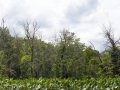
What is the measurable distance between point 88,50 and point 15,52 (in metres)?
15.3

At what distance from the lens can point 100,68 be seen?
65688 millimetres

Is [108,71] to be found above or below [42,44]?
below

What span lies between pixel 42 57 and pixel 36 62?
19.3 feet

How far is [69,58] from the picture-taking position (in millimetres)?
69812

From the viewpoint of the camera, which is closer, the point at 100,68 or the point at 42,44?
the point at 100,68

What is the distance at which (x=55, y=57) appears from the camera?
71750 millimetres

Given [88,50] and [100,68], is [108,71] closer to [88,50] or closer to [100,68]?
[100,68]

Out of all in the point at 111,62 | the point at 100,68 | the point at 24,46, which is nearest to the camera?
the point at 111,62

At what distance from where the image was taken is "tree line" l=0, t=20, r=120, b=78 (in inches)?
2485

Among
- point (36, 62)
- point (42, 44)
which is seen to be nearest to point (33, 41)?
point (36, 62)

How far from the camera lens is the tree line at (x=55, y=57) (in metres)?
63.1

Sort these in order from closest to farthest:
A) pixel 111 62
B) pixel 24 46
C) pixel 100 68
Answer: pixel 111 62 → pixel 100 68 → pixel 24 46

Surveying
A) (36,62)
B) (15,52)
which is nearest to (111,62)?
(36,62)

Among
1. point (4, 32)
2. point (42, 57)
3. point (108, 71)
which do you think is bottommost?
point (108, 71)
